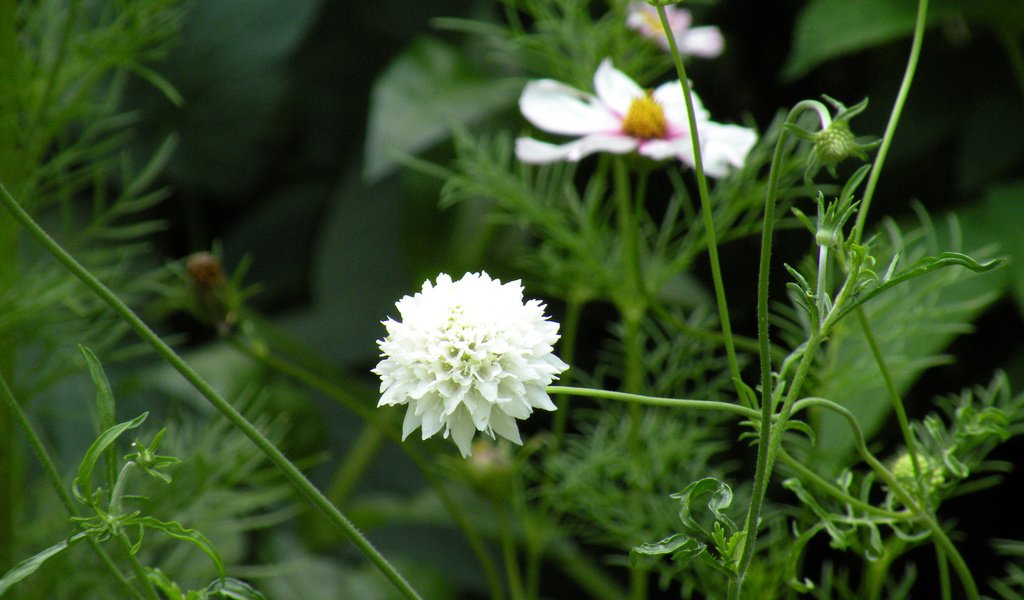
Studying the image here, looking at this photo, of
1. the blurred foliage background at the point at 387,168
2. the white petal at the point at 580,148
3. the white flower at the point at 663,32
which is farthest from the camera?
the blurred foliage background at the point at 387,168

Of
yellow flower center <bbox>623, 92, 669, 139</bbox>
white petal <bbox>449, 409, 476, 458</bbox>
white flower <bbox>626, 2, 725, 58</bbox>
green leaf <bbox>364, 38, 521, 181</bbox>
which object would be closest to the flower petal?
white petal <bbox>449, 409, 476, 458</bbox>

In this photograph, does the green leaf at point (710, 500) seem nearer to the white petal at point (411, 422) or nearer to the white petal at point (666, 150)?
the white petal at point (411, 422)

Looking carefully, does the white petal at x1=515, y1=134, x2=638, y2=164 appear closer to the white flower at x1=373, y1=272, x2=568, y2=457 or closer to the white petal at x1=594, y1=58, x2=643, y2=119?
the white petal at x1=594, y1=58, x2=643, y2=119

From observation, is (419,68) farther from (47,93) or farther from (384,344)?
(384,344)

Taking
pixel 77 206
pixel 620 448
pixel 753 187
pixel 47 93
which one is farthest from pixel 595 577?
pixel 77 206

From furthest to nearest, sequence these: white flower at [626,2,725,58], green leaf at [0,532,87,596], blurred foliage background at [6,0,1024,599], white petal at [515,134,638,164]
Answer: blurred foliage background at [6,0,1024,599]
white flower at [626,2,725,58]
white petal at [515,134,638,164]
green leaf at [0,532,87,596]

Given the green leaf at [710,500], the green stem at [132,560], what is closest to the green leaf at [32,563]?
the green stem at [132,560]

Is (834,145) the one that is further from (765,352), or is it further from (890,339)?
(890,339)

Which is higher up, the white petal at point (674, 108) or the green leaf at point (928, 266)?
the green leaf at point (928, 266)
